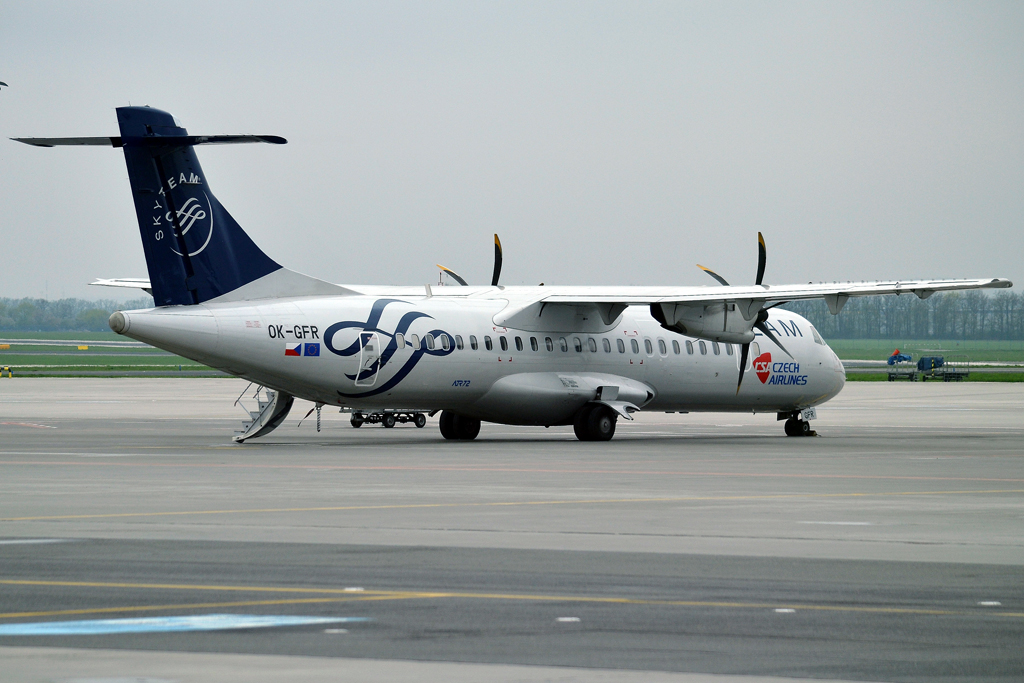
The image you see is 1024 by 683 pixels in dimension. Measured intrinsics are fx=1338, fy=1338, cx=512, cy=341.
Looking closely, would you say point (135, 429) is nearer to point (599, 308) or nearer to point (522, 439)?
point (522, 439)

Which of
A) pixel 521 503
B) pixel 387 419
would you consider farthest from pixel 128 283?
pixel 521 503

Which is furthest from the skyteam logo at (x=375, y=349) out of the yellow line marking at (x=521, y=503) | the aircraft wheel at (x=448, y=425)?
the yellow line marking at (x=521, y=503)

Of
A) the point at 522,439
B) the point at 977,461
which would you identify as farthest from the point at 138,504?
the point at 522,439

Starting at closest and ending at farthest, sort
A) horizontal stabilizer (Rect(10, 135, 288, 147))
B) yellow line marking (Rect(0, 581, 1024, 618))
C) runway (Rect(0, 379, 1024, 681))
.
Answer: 1. runway (Rect(0, 379, 1024, 681))
2. yellow line marking (Rect(0, 581, 1024, 618))
3. horizontal stabilizer (Rect(10, 135, 288, 147))

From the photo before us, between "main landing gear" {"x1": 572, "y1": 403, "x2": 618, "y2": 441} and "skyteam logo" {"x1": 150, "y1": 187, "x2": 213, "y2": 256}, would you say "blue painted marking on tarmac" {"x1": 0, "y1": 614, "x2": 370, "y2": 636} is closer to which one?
"skyteam logo" {"x1": 150, "y1": 187, "x2": 213, "y2": 256}

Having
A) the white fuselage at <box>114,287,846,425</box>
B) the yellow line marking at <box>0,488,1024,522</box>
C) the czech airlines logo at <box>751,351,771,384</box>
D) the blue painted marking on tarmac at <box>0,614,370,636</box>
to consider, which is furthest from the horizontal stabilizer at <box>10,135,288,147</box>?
the blue painted marking on tarmac at <box>0,614,370,636</box>

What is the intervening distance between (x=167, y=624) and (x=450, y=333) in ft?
71.0

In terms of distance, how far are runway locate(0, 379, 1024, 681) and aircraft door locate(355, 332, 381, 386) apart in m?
3.32

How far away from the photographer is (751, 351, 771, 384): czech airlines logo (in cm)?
3603

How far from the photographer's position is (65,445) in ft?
91.1

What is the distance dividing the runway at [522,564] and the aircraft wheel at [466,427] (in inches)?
294

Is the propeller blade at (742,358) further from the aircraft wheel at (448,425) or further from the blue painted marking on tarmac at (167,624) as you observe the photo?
the blue painted marking on tarmac at (167,624)

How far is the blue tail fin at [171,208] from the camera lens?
2681 centimetres

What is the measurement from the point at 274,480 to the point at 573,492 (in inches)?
176
